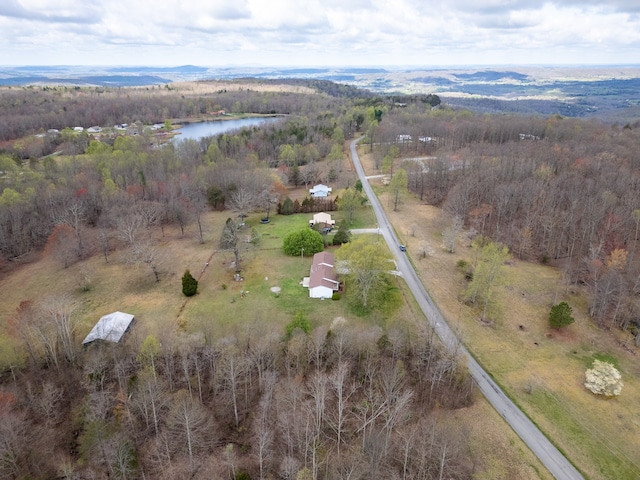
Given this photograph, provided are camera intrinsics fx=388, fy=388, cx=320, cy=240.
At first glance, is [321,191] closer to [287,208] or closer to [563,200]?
[287,208]

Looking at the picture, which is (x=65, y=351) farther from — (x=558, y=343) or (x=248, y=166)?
(x=248, y=166)

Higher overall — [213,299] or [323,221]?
[323,221]

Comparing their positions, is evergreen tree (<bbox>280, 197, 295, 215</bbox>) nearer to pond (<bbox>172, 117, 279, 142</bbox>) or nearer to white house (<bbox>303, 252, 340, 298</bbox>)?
white house (<bbox>303, 252, 340, 298</bbox>)

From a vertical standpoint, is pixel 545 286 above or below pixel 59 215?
below

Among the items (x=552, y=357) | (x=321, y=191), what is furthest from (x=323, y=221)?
(x=552, y=357)

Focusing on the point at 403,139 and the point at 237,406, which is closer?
the point at 237,406

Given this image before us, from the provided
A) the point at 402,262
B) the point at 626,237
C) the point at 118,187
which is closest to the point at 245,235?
the point at 402,262

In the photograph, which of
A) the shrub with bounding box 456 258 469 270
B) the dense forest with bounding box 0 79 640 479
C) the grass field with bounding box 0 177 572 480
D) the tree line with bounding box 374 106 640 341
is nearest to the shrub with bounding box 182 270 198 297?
the grass field with bounding box 0 177 572 480
